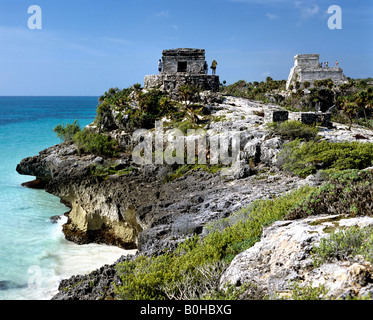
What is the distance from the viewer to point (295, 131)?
68.4 feet

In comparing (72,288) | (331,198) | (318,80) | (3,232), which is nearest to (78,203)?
(3,232)

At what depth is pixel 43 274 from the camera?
14.9m

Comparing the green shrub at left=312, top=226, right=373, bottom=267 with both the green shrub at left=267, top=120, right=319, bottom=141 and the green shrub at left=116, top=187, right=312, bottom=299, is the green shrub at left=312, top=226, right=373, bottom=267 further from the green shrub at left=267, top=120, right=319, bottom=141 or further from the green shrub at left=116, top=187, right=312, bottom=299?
the green shrub at left=267, top=120, right=319, bottom=141

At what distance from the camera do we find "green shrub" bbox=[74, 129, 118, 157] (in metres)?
28.8

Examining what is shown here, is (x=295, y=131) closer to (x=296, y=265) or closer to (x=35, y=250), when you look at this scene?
(x=296, y=265)

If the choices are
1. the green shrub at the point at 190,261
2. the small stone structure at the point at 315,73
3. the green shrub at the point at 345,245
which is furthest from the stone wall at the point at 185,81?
the green shrub at the point at 345,245

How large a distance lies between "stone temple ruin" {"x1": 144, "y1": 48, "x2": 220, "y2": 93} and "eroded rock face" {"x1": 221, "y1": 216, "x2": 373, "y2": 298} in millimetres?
28376

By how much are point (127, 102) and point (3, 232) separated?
18413mm

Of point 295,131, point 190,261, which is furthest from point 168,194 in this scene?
point 190,261

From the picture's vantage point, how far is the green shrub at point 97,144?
28.8 m

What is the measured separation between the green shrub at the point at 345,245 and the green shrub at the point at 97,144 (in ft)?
79.3

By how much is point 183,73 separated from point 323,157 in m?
22.5

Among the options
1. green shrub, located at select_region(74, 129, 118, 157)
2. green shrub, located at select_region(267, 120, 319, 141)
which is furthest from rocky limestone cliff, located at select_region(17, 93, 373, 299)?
green shrub, located at select_region(267, 120, 319, 141)
